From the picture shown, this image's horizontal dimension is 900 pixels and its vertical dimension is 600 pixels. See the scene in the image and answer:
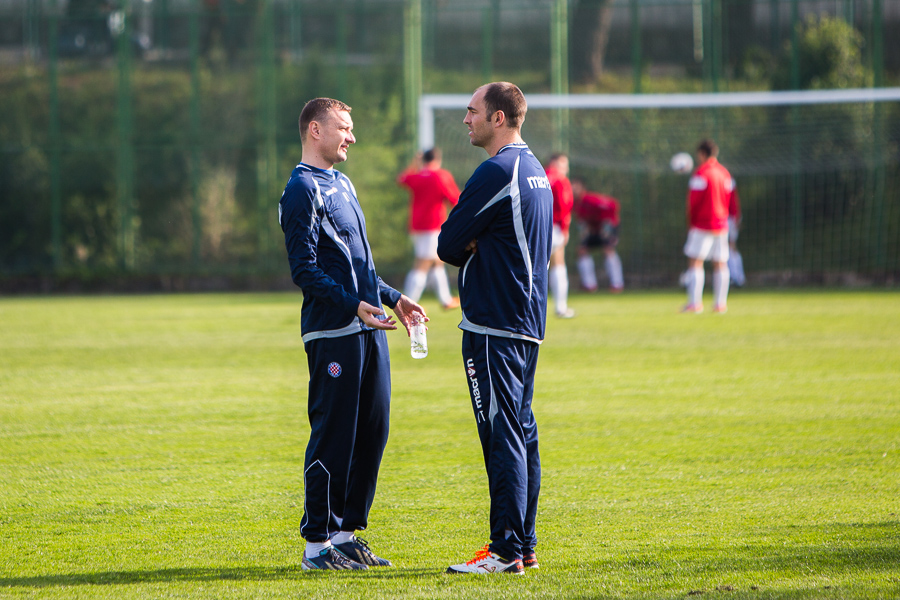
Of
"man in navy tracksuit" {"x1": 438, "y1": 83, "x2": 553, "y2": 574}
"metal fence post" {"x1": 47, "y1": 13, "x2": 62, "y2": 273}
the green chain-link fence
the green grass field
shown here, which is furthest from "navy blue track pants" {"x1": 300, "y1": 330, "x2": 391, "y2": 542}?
"metal fence post" {"x1": 47, "y1": 13, "x2": 62, "y2": 273}

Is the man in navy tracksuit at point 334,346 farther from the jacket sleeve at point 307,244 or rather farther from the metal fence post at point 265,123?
the metal fence post at point 265,123

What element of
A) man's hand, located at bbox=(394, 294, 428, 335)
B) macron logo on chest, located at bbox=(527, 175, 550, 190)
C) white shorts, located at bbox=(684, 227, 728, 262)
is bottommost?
white shorts, located at bbox=(684, 227, 728, 262)

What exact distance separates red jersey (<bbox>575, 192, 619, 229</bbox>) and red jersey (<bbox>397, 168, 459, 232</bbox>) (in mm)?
5861

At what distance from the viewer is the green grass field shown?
4.15 m

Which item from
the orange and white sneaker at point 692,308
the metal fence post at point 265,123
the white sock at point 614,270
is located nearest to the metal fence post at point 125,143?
the metal fence post at point 265,123

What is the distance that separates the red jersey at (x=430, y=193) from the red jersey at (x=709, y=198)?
11.5 feet

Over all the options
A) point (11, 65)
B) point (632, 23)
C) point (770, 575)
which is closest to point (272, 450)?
point (770, 575)

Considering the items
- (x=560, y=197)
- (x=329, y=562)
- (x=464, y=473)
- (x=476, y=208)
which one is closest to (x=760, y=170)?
(x=560, y=197)

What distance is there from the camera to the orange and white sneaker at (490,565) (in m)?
4.14

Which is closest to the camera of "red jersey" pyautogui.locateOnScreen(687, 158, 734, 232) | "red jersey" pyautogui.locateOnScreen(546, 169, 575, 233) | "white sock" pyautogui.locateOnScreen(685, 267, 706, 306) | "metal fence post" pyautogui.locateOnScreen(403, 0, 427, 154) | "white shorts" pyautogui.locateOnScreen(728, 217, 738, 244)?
"red jersey" pyautogui.locateOnScreen(546, 169, 575, 233)

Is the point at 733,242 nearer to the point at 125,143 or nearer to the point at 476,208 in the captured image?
the point at 125,143

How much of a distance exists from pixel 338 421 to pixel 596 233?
16703mm

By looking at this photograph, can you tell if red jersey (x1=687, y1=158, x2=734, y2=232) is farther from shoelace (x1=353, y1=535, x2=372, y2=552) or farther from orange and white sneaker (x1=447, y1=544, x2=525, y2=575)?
orange and white sneaker (x1=447, y1=544, x2=525, y2=575)

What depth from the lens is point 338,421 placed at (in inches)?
171
